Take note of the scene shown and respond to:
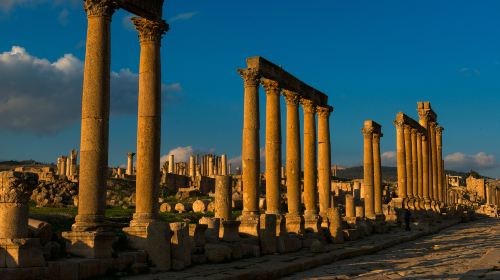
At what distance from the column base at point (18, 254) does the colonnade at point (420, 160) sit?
34.6m

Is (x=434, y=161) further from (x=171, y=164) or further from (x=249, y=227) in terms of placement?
(x=171, y=164)

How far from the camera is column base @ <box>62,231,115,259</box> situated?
1395cm

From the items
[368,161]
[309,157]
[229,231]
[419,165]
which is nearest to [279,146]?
[309,157]

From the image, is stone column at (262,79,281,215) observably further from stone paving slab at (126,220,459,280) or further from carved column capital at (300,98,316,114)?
carved column capital at (300,98,316,114)

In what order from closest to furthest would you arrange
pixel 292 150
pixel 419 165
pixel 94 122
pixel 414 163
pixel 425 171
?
pixel 94 122, pixel 292 150, pixel 414 163, pixel 419 165, pixel 425 171

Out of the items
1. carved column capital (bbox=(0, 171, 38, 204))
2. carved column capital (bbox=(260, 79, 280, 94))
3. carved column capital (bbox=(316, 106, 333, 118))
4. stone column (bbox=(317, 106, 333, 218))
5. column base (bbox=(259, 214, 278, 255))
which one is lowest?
column base (bbox=(259, 214, 278, 255))

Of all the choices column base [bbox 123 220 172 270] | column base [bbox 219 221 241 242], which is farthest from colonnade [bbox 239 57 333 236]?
column base [bbox 123 220 172 270]

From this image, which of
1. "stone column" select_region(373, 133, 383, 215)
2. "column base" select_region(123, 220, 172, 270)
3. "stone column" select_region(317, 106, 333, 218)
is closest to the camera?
"column base" select_region(123, 220, 172, 270)

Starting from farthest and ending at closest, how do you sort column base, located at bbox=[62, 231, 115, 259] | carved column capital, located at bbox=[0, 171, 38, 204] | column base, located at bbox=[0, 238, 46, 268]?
column base, located at bbox=[62, 231, 115, 259] → carved column capital, located at bbox=[0, 171, 38, 204] → column base, located at bbox=[0, 238, 46, 268]

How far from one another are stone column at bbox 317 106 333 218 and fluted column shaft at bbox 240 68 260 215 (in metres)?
7.72

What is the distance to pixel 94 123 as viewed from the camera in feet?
50.2

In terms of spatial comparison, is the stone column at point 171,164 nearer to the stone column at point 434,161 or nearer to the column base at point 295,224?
the stone column at point 434,161

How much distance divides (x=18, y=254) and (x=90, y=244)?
8.26ft

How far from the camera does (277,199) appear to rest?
24.6 meters
